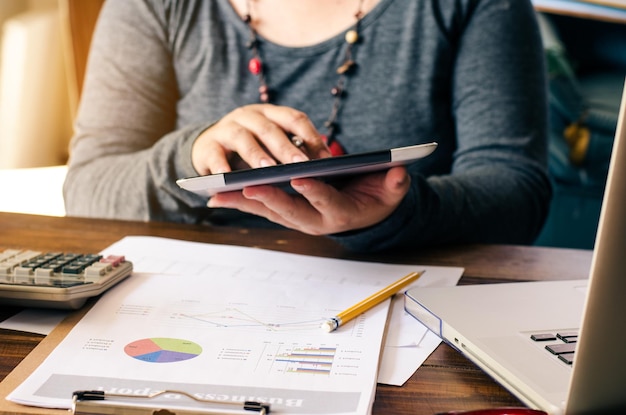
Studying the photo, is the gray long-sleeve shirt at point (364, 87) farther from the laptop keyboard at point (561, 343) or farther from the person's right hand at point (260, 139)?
the laptop keyboard at point (561, 343)

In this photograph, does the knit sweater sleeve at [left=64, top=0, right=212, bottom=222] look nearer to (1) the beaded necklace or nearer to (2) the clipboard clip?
(1) the beaded necklace

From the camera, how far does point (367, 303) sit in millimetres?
605

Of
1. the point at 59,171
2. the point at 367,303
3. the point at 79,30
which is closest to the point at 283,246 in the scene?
the point at 367,303


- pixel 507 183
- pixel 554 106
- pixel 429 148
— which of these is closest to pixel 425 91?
pixel 507 183

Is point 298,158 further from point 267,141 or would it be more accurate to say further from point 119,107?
point 119,107

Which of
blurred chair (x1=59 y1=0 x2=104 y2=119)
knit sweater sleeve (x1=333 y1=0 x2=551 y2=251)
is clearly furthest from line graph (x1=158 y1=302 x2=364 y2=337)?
blurred chair (x1=59 y1=0 x2=104 y2=119)

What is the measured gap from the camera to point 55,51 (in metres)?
2.46

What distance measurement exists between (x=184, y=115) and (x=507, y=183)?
1.65 ft

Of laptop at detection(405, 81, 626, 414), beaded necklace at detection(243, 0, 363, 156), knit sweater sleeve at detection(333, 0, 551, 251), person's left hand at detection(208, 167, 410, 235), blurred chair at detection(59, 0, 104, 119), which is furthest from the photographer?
blurred chair at detection(59, 0, 104, 119)

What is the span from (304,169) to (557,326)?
0.23 meters

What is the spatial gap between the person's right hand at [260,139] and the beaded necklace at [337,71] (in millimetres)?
308

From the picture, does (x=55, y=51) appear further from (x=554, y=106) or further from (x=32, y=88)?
(x=554, y=106)

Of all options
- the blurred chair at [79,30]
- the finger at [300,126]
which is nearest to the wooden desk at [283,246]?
the finger at [300,126]

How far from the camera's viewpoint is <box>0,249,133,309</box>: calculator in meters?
0.58
